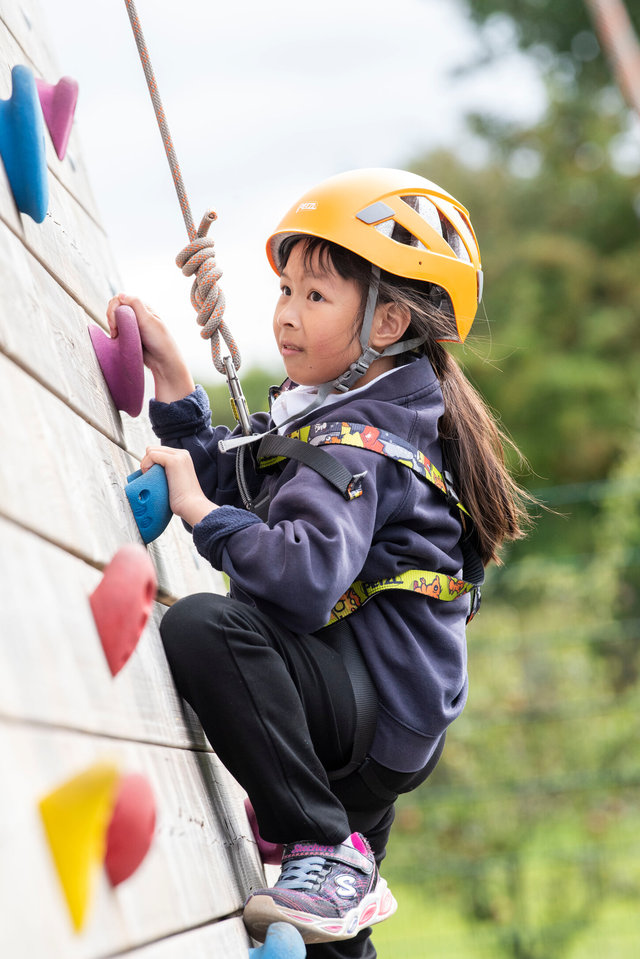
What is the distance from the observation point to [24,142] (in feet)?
4.93

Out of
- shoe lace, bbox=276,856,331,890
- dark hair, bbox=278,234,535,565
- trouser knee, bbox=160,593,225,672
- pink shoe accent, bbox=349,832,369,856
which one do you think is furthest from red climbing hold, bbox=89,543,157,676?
dark hair, bbox=278,234,535,565

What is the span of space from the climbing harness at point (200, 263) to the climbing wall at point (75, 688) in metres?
0.20

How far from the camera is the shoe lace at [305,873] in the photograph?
67.9 inches

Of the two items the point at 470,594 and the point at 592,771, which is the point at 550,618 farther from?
the point at 470,594

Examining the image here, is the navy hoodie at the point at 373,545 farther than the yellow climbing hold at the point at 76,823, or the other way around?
the navy hoodie at the point at 373,545

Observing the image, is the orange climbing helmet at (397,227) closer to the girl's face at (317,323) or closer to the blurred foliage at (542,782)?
the girl's face at (317,323)

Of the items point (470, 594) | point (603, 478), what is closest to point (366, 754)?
point (470, 594)

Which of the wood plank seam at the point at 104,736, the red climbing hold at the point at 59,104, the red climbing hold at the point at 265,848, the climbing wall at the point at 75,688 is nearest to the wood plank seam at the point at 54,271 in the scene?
the climbing wall at the point at 75,688

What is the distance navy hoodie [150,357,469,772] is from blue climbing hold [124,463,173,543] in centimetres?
8

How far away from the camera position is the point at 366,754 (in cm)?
192

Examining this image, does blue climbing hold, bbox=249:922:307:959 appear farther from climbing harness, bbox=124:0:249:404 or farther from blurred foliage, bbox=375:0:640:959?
blurred foliage, bbox=375:0:640:959

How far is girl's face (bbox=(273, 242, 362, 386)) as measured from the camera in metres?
2.03

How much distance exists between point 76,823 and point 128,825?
6.0 inches

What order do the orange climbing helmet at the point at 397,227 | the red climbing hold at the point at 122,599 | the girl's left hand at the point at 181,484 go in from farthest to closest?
1. the orange climbing helmet at the point at 397,227
2. the girl's left hand at the point at 181,484
3. the red climbing hold at the point at 122,599
